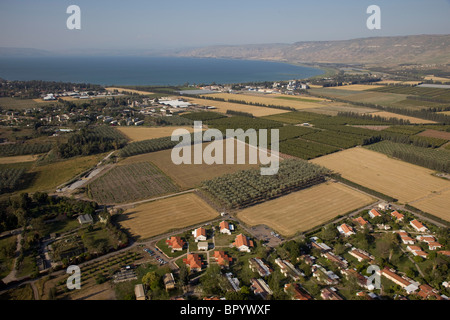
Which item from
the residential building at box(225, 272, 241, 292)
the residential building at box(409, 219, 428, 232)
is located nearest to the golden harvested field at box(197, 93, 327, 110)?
the residential building at box(409, 219, 428, 232)

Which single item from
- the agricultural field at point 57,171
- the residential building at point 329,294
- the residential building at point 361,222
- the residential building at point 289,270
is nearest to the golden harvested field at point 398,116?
the residential building at point 361,222

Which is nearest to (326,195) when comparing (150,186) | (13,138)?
(150,186)

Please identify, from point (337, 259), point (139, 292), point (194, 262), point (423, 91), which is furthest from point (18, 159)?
point (423, 91)

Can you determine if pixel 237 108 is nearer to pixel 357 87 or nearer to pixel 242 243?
pixel 357 87

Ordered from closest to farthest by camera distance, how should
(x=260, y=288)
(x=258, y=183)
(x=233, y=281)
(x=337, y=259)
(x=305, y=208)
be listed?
1. (x=260, y=288)
2. (x=233, y=281)
3. (x=337, y=259)
4. (x=305, y=208)
5. (x=258, y=183)

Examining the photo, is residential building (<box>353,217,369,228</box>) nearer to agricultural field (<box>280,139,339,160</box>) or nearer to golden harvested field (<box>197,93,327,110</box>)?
agricultural field (<box>280,139,339,160</box>)
